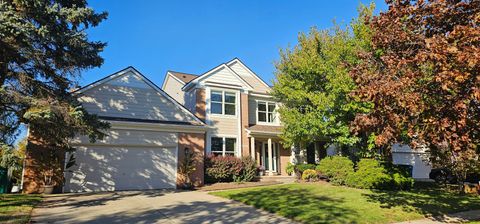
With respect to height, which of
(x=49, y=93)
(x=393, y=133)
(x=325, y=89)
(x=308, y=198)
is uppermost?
(x=325, y=89)

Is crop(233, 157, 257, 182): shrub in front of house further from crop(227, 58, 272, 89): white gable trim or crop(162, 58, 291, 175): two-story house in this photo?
crop(227, 58, 272, 89): white gable trim

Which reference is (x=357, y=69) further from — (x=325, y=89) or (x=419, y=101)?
(x=325, y=89)

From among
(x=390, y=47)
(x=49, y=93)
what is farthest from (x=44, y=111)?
(x=390, y=47)

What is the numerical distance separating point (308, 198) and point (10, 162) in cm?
999

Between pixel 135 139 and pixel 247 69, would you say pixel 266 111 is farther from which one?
pixel 135 139

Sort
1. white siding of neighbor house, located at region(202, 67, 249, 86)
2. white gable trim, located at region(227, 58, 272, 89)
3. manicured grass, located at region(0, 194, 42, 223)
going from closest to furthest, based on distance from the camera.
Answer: manicured grass, located at region(0, 194, 42, 223)
white siding of neighbor house, located at region(202, 67, 249, 86)
white gable trim, located at region(227, 58, 272, 89)

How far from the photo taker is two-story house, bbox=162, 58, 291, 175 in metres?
21.8

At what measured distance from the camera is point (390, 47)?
30.0 ft

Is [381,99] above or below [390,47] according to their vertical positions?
below

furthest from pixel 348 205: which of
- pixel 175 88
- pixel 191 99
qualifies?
pixel 175 88

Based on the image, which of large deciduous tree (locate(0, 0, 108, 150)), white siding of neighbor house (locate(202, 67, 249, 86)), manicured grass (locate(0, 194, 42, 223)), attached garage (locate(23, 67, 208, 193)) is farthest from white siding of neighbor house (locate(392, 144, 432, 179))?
manicured grass (locate(0, 194, 42, 223))

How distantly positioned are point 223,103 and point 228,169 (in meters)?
5.02

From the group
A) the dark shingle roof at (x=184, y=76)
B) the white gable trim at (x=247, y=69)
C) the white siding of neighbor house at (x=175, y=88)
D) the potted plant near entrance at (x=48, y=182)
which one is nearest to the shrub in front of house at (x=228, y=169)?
the potted plant near entrance at (x=48, y=182)

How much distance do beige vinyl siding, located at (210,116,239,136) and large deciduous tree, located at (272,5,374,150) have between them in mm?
3250
